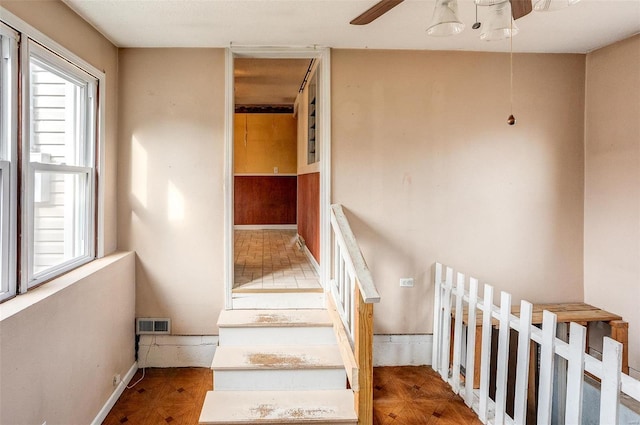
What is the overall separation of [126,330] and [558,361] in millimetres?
3443

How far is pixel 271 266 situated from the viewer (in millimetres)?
4426

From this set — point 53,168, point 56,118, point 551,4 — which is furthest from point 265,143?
point 551,4

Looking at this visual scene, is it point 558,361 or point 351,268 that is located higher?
point 351,268

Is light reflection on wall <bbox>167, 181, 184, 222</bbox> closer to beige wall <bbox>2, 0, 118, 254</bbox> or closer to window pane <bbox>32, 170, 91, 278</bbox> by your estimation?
A: beige wall <bbox>2, 0, 118, 254</bbox>

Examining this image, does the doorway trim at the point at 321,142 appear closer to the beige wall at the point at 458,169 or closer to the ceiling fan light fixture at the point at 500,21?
the beige wall at the point at 458,169

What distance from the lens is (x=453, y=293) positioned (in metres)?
3.26

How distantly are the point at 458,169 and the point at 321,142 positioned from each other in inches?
47.9

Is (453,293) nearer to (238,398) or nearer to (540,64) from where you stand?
(238,398)

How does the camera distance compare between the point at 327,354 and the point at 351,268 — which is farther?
the point at 327,354

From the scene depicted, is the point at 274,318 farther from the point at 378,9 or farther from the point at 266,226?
the point at 266,226

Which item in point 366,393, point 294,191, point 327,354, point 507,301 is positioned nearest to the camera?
point 366,393

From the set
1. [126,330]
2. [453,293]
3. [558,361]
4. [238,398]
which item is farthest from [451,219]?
[126,330]

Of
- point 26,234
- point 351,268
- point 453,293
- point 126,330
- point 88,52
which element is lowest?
point 126,330

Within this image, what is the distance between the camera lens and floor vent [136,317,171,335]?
136 inches
